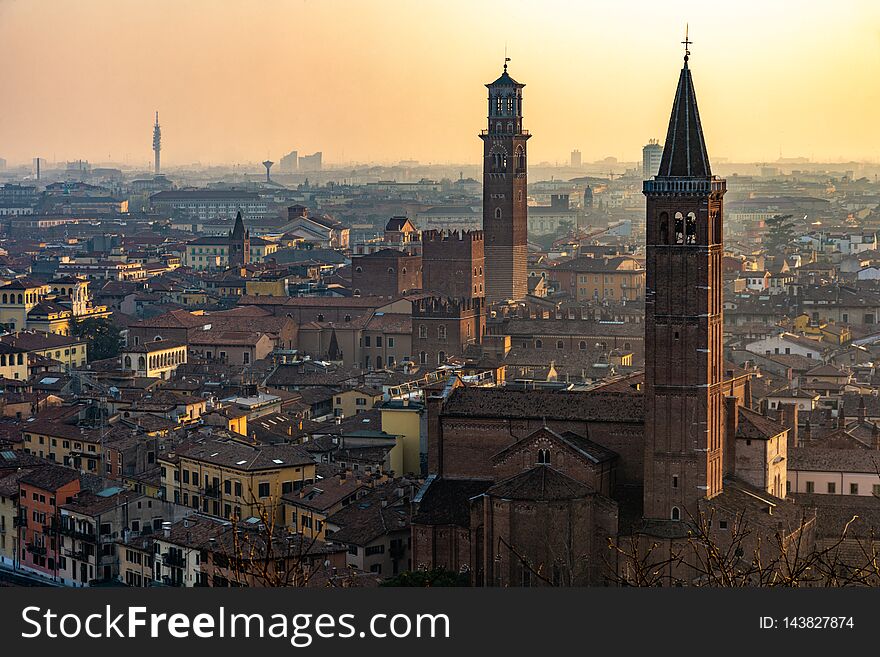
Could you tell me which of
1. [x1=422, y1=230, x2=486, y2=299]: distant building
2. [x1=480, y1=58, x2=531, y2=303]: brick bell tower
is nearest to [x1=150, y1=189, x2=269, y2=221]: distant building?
[x1=480, y1=58, x2=531, y2=303]: brick bell tower

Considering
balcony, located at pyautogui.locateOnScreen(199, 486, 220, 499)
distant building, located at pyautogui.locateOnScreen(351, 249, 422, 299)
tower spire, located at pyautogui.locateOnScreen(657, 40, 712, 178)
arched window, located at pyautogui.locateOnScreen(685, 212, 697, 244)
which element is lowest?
balcony, located at pyautogui.locateOnScreen(199, 486, 220, 499)

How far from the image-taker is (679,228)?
11.7 m

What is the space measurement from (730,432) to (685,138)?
1.88 meters

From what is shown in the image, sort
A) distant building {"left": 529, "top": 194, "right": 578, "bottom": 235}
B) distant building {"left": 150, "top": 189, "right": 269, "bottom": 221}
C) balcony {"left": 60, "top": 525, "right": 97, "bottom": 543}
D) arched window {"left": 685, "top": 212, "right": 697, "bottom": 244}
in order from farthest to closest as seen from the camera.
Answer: distant building {"left": 150, "top": 189, "right": 269, "bottom": 221} < distant building {"left": 529, "top": 194, "right": 578, "bottom": 235} < balcony {"left": 60, "top": 525, "right": 97, "bottom": 543} < arched window {"left": 685, "top": 212, "right": 697, "bottom": 244}

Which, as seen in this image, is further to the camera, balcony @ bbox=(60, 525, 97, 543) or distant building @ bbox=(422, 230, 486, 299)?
distant building @ bbox=(422, 230, 486, 299)

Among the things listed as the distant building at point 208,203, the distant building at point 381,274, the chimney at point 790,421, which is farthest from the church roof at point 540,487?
the distant building at point 208,203

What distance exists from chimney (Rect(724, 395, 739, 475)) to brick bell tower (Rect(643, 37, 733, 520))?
333 millimetres

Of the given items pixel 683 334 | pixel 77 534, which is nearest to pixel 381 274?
pixel 77 534

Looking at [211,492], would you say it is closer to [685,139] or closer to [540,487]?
[540,487]

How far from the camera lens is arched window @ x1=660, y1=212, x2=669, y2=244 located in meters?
11.7

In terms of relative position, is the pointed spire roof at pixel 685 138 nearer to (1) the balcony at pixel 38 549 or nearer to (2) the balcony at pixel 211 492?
(2) the balcony at pixel 211 492

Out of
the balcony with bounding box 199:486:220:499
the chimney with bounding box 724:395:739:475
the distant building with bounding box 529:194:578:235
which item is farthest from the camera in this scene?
the distant building with bounding box 529:194:578:235

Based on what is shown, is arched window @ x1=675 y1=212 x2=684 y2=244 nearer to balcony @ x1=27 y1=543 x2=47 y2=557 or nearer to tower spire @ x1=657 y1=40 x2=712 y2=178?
tower spire @ x1=657 y1=40 x2=712 y2=178

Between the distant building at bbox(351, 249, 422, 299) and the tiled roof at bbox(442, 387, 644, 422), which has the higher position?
the tiled roof at bbox(442, 387, 644, 422)
